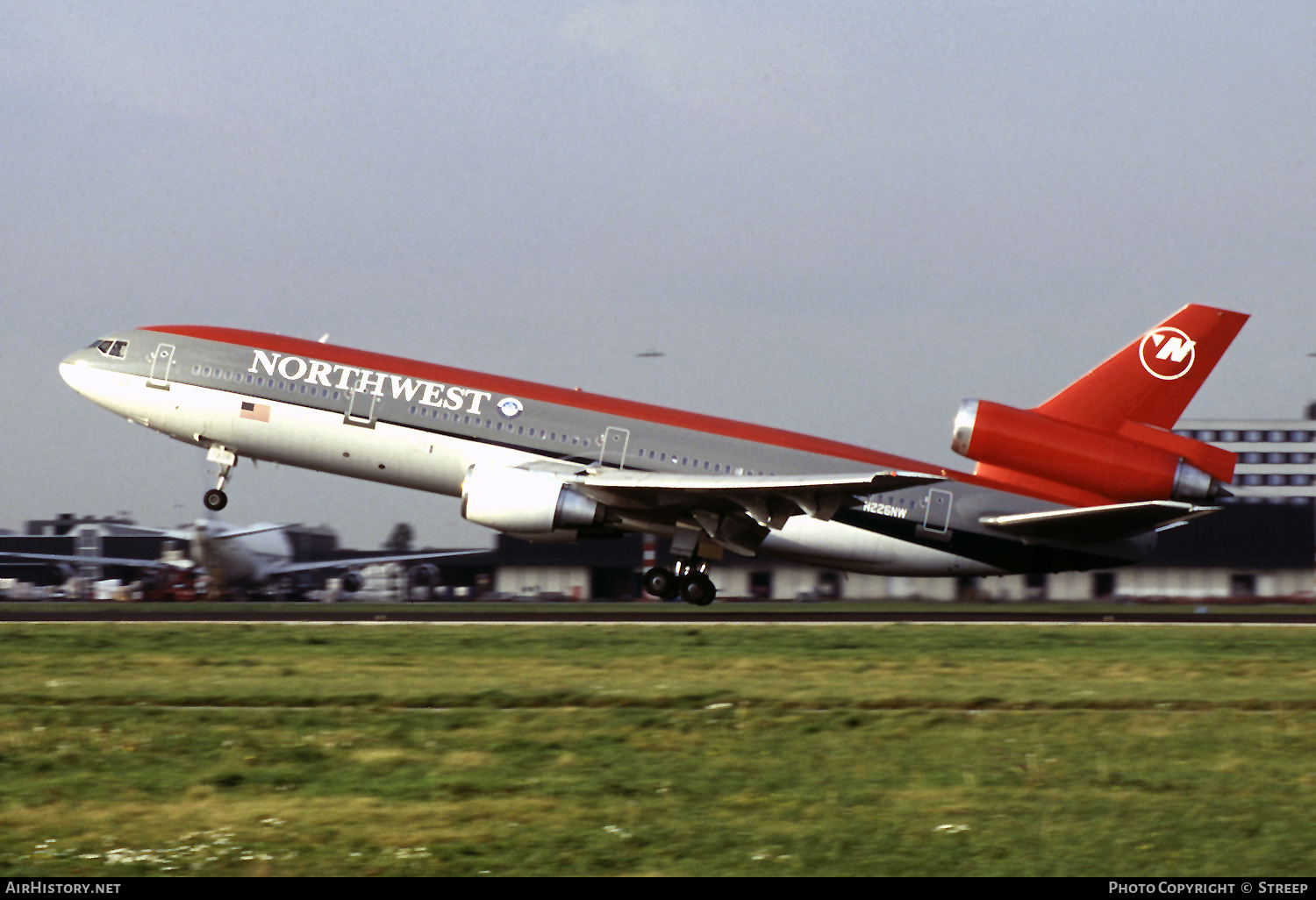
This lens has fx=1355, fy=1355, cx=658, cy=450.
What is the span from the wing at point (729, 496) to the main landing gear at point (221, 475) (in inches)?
337

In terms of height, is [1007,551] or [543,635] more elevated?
[1007,551]

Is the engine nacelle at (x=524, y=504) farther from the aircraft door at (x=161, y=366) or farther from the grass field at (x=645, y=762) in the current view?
the grass field at (x=645, y=762)

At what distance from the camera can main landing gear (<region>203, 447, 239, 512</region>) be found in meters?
34.0

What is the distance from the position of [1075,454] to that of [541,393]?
13.4m

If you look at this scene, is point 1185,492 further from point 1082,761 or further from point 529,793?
point 529,793

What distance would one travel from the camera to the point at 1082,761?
1350 centimetres

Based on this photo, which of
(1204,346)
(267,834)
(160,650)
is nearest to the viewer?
(267,834)

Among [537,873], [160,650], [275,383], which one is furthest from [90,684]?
[275,383]

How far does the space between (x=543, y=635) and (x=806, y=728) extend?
36.9ft

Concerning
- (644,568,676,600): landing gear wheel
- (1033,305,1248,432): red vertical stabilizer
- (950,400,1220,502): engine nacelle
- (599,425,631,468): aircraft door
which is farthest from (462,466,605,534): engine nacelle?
(1033,305,1248,432): red vertical stabilizer

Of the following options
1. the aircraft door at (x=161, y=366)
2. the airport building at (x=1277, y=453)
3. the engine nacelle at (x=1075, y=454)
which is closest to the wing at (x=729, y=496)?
the engine nacelle at (x=1075, y=454)

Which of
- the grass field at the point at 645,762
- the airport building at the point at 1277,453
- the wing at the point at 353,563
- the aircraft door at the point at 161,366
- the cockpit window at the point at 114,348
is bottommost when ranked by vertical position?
the grass field at the point at 645,762

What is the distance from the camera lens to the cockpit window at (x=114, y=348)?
34.4 metres

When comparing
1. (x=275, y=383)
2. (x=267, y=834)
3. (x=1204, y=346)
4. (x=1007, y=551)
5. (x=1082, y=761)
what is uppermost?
(x=1204, y=346)
